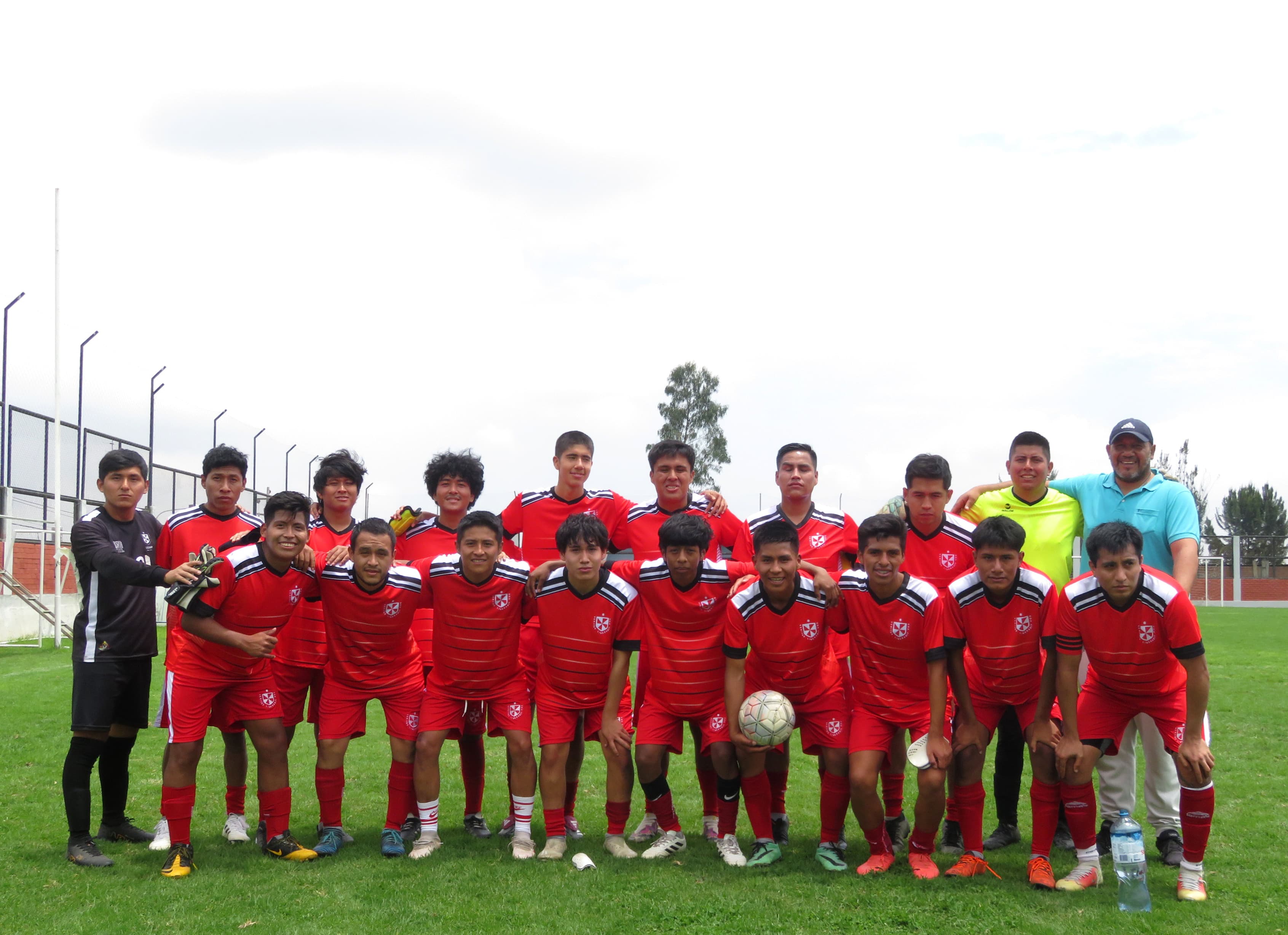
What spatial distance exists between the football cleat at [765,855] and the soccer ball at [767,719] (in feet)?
1.70

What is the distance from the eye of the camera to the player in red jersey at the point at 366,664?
512cm

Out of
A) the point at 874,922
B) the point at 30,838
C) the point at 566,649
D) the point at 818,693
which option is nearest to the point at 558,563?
the point at 566,649

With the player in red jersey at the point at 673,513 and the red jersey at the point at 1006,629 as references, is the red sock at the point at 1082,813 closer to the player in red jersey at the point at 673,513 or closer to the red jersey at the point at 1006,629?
the red jersey at the point at 1006,629

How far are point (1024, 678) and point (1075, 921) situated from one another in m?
1.17

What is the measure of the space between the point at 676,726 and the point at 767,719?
60 cm

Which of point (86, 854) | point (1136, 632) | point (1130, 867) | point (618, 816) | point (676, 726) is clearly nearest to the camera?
point (1130, 867)

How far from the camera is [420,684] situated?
5.37 metres

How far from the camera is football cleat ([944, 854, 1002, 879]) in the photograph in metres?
4.62

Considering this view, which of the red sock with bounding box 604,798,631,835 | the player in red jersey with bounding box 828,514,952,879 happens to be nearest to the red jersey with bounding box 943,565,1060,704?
the player in red jersey with bounding box 828,514,952,879

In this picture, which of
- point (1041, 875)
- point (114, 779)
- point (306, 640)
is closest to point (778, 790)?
point (1041, 875)

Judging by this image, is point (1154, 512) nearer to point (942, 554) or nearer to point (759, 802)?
point (942, 554)

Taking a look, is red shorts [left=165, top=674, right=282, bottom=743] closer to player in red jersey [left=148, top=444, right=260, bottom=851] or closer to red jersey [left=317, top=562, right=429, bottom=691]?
player in red jersey [left=148, top=444, right=260, bottom=851]

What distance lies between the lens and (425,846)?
16.6 ft

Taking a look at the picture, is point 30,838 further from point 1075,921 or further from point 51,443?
point 51,443
